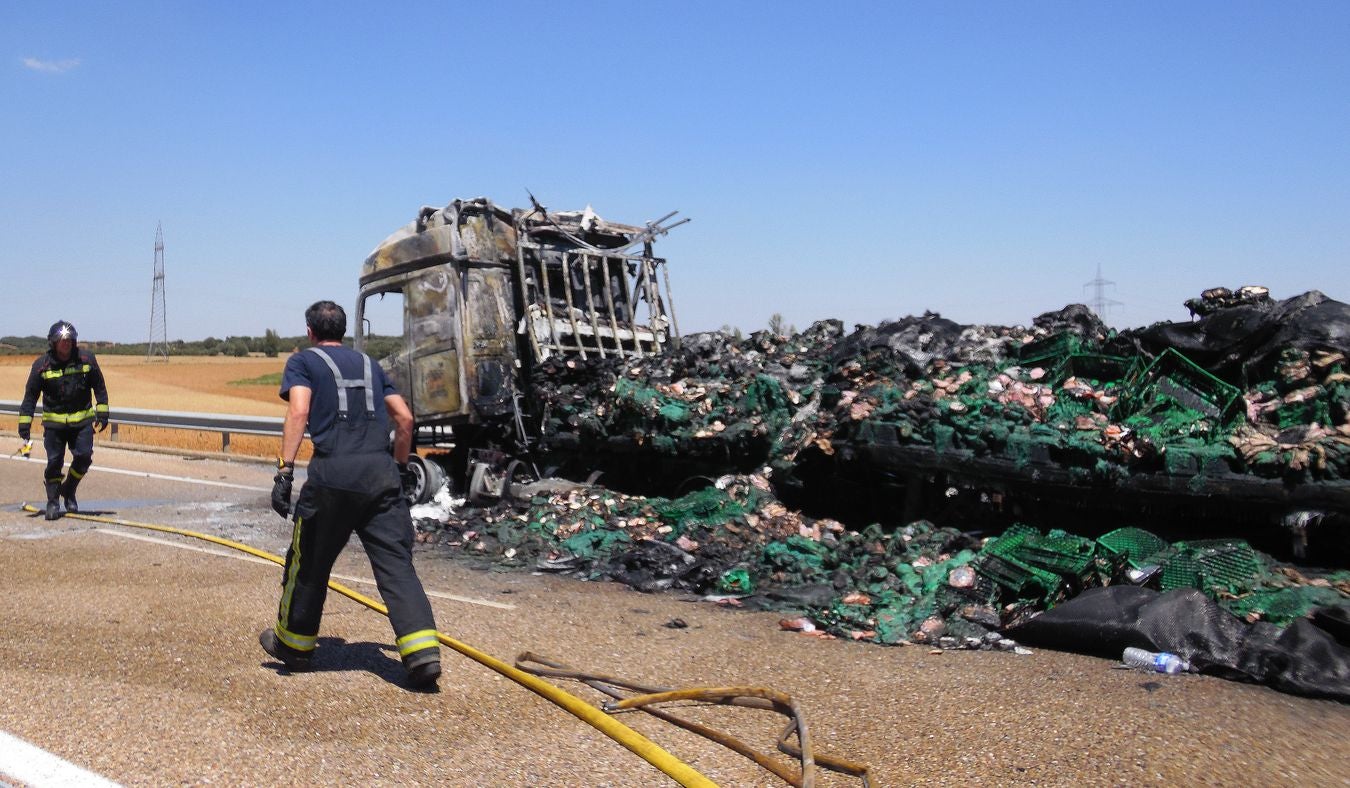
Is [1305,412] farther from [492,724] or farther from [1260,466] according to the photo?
[492,724]

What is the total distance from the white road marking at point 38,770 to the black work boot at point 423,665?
4.59ft

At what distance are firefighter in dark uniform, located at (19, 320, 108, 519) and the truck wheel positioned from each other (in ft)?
9.39

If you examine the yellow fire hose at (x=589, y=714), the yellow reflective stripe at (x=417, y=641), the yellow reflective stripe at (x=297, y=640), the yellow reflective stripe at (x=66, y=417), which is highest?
the yellow reflective stripe at (x=66, y=417)

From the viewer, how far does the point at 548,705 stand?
15.9 feet

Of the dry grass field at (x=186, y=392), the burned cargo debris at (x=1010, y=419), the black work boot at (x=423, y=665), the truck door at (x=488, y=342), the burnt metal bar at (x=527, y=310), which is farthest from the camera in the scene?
the dry grass field at (x=186, y=392)

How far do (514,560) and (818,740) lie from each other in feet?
16.1

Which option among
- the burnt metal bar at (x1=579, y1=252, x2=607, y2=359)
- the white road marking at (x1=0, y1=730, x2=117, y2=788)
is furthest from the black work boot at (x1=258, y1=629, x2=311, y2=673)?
the burnt metal bar at (x1=579, y1=252, x2=607, y2=359)

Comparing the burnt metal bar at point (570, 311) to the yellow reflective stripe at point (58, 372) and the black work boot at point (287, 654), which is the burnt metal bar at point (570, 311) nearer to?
the yellow reflective stripe at point (58, 372)

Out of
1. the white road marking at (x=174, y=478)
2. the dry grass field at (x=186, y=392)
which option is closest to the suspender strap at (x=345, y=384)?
the white road marking at (x=174, y=478)

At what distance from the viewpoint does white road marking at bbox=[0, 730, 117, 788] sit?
3.66 m

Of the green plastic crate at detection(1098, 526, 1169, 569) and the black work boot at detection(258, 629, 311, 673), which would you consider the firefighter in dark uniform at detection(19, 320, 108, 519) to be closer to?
the black work boot at detection(258, 629, 311, 673)

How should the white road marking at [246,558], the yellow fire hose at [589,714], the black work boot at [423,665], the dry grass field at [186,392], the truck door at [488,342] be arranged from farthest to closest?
the dry grass field at [186,392] → the truck door at [488,342] → the white road marking at [246,558] → the black work boot at [423,665] → the yellow fire hose at [589,714]

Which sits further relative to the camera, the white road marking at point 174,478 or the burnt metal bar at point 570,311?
the white road marking at point 174,478

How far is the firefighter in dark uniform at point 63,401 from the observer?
1009 cm
